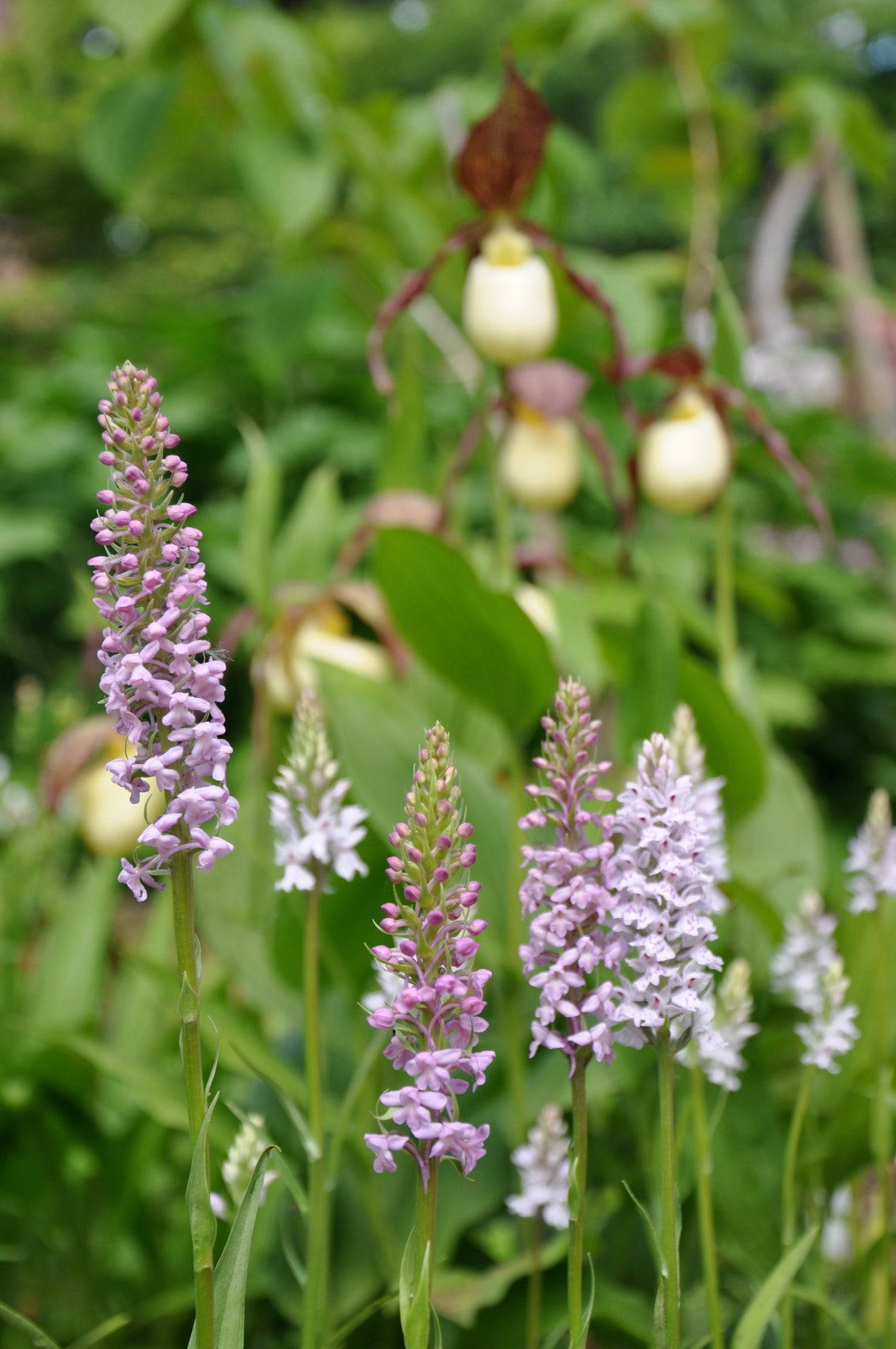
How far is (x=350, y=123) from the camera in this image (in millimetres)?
1232

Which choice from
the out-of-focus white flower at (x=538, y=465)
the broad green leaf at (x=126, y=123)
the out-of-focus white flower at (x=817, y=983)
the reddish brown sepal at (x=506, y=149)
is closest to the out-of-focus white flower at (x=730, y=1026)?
the out-of-focus white flower at (x=817, y=983)

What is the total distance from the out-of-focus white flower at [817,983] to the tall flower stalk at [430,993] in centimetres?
17

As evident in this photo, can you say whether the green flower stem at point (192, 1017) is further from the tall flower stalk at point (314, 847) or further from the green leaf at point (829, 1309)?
the green leaf at point (829, 1309)

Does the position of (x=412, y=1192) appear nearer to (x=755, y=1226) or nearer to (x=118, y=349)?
(x=755, y=1226)

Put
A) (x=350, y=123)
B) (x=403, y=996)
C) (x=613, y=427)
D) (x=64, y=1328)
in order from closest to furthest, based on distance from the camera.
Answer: (x=403, y=996), (x=64, y=1328), (x=350, y=123), (x=613, y=427)

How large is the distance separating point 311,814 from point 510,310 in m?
0.46

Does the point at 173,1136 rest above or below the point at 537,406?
below

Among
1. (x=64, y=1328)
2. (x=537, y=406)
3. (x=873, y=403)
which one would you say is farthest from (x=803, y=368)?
(x=64, y=1328)

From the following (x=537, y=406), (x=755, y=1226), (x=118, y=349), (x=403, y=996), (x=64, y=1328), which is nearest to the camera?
(x=403, y=996)

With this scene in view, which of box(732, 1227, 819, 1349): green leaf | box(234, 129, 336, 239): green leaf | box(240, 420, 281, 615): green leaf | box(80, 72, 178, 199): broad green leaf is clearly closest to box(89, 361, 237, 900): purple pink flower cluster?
box(732, 1227, 819, 1349): green leaf

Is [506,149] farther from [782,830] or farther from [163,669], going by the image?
[163,669]

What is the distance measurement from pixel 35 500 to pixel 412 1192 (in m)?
1.36

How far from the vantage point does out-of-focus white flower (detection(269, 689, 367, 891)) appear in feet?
1.23

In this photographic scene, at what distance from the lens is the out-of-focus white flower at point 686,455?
796 millimetres
